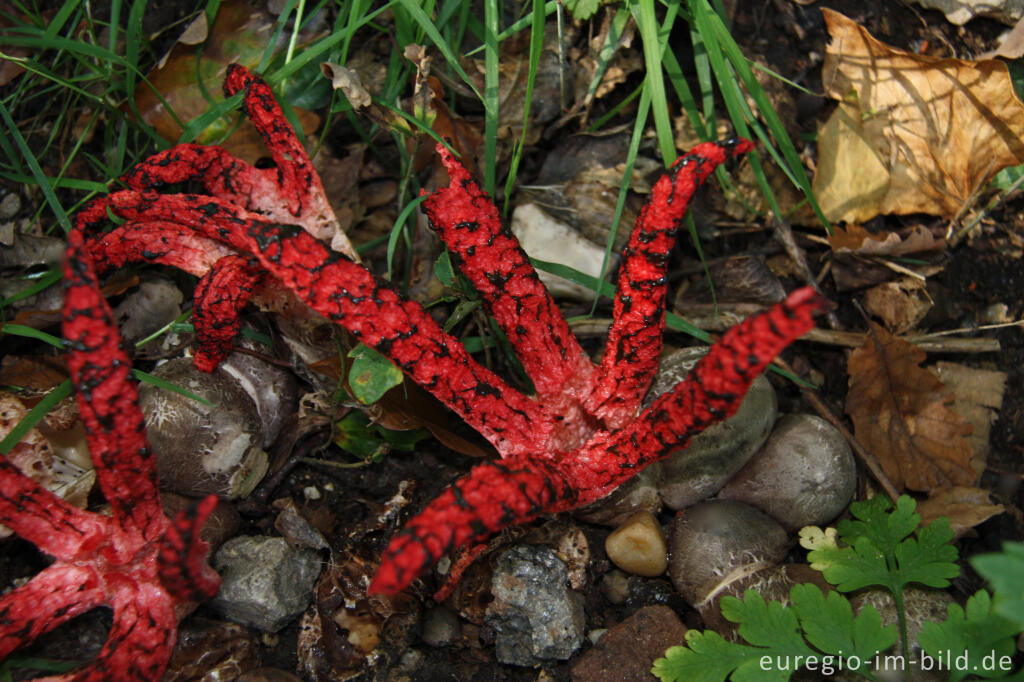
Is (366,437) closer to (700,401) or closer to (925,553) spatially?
(700,401)

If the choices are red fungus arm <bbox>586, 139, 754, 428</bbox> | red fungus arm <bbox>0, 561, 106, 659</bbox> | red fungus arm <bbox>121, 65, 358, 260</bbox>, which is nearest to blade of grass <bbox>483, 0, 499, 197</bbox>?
red fungus arm <bbox>121, 65, 358, 260</bbox>

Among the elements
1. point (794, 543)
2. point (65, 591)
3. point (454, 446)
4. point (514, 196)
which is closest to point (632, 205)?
point (514, 196)

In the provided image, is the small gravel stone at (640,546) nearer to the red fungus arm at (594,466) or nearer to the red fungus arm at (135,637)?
the red fungus arm at (594,466)

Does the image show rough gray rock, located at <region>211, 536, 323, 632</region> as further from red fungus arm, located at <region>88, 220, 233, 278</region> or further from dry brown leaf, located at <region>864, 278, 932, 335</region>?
dry brown leaf, located at <region>864, 278, 932, 335</region>

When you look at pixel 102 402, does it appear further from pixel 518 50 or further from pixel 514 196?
pixel 518 50

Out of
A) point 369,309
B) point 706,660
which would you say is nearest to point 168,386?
point 369,309
